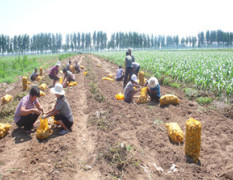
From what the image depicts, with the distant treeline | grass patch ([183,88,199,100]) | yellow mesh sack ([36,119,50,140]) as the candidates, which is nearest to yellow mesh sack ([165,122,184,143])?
yellow mesh sack ([36,119,50,140])

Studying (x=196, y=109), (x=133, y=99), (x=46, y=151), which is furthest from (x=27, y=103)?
(x=196, y=109)

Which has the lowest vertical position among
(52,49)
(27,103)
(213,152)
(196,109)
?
(213,152)

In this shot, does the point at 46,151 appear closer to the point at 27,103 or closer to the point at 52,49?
the point at 27,103

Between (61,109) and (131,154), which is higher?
(61,109)

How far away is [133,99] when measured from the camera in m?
7.31

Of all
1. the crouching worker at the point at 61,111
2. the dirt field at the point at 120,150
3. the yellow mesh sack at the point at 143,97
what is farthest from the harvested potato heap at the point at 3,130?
the yellow mesh sack at the point at 143,97

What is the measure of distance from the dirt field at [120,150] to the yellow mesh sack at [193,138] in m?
0.16

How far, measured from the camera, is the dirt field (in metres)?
3.04

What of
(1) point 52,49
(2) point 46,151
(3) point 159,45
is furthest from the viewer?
(3) point 159,45

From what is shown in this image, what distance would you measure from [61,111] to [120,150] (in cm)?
187

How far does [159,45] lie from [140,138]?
11533cm

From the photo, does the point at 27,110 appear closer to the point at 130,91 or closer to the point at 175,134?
the point at 175,134

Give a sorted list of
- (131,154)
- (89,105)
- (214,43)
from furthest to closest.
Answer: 1. (214,43)
2. (89,105)
3. (131,154)

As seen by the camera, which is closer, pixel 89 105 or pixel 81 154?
pixel 81 154
